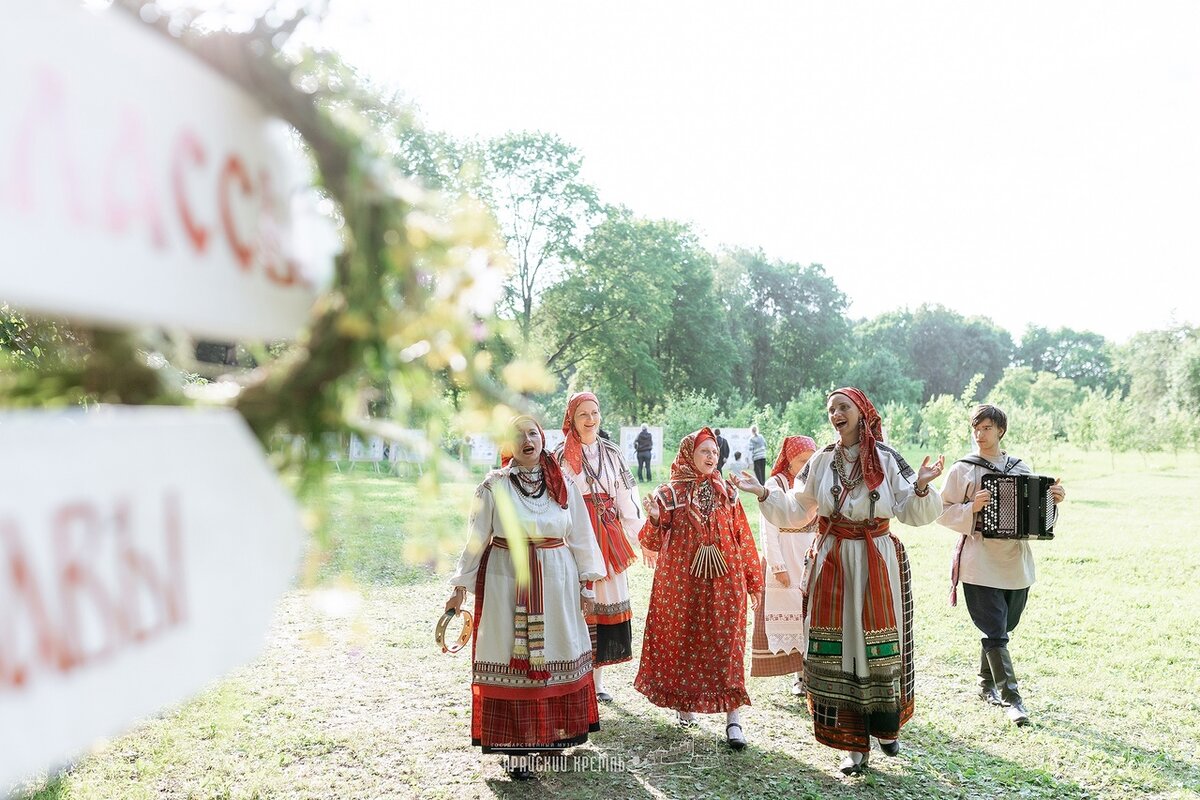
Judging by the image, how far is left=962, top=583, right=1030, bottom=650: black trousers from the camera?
542 centimetres

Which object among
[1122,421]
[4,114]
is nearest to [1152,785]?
[4,114]

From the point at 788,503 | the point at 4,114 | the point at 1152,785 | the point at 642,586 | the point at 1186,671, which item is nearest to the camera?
the point at 4,114

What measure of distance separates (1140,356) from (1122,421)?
17.9 m

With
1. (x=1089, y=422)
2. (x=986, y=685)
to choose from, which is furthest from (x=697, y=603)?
(x=1089, y=422)

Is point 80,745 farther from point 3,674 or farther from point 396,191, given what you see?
point 396,191

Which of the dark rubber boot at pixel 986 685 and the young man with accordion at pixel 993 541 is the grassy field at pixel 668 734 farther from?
the young man with accordion at pixel 993 541

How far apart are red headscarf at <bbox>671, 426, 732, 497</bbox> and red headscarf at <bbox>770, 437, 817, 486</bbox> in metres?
0.59

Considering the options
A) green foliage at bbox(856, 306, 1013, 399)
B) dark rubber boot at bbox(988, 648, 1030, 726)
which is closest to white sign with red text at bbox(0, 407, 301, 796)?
dark rubber boot at bbox(988, 648, 1030, 726)

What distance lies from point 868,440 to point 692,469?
1.12 metres

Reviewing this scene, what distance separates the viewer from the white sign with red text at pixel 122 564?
2.52 feet

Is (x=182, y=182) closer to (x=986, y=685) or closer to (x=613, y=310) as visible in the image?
(x=986, y=685)

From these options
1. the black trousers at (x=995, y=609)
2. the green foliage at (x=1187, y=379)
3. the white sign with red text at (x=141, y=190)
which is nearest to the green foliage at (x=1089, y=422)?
the green foliage at (x=1187, y=379)

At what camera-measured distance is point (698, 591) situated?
5090 mm

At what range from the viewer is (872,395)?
4625 centimetres
